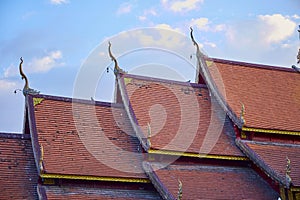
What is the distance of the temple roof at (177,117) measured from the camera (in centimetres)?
1816

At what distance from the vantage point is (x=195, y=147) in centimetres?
1819

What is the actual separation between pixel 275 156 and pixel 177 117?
11.4 ft

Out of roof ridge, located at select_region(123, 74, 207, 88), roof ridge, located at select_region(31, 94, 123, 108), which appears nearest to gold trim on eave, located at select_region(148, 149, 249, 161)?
roof ridge, located at select_region(31, 94, 123, 108)

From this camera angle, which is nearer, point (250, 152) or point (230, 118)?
point (250, 152)

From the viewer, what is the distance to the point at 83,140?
17797 mm

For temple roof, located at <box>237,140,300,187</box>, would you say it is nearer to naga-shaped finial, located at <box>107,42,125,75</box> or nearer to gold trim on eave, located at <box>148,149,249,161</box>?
gold trim on eave, located at <box>148,149,249,161</box>

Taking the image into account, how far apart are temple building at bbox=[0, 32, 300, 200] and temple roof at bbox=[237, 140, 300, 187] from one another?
0.03 meters

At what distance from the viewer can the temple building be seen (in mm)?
16406

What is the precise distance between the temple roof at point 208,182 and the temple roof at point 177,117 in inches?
20.6

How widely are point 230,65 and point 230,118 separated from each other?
3.18 meters

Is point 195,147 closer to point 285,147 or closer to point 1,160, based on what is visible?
point 285,147

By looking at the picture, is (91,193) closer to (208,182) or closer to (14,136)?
(14,136)

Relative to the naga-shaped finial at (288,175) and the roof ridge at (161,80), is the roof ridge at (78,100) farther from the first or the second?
the naga-shaped finial at (288,175)

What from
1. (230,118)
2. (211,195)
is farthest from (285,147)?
(211,195)
